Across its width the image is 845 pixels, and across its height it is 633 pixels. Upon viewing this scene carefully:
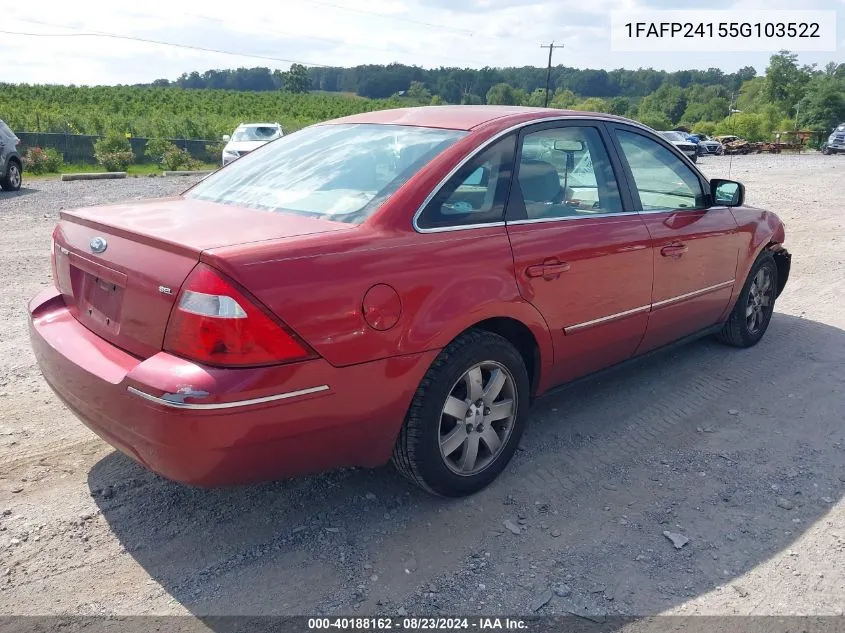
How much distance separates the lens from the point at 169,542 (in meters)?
2.90

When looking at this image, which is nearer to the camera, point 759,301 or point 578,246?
point 578,246

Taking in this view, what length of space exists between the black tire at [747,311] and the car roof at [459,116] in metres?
1.91

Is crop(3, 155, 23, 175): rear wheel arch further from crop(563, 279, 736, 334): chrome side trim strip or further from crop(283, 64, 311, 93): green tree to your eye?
crop(283, 64, 311, 93): green tree

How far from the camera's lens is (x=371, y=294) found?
8.87ft

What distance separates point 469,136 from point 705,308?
87.9 inches

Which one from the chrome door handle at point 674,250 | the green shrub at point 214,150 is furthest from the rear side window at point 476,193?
the green shrub at point 214,150

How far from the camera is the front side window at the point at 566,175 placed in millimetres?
3484

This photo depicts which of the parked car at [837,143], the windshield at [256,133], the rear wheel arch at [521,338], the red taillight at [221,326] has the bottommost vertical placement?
the rear wheel arch at [521,338]

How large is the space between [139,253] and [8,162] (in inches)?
557

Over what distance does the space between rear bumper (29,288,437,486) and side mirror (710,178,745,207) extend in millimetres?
2711

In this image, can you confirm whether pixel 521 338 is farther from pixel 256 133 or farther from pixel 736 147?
pixel 736 147

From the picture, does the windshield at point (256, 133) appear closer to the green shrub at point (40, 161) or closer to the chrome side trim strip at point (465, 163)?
the green shrub at point (40, 161)

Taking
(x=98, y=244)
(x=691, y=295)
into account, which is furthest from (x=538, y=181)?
(x=98, y=244)

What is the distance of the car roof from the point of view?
3525mm
